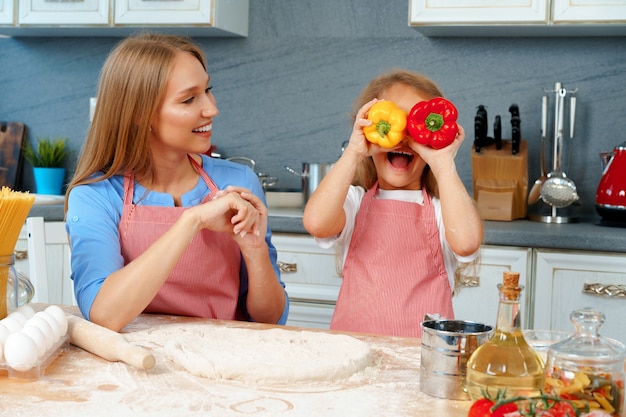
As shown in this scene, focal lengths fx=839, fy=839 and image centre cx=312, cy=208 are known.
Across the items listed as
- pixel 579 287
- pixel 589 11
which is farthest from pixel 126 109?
pixel 589 11

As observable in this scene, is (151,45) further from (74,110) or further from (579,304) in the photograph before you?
(74,110)

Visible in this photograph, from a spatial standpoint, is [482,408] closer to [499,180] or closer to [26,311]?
[26,311]

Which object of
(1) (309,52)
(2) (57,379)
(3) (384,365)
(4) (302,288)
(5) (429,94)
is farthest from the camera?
(1) (309,52)

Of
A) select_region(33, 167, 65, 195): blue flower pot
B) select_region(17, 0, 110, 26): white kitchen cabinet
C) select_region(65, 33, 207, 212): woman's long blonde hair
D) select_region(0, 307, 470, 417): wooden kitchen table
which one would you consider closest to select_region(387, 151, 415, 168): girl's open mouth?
select_region(65, 33, 207, 212): woman's long blonde hair

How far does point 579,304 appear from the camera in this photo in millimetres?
2508

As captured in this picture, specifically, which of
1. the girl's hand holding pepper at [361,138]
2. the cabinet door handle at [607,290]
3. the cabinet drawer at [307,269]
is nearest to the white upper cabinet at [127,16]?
the cabinet drawer at [307,269]

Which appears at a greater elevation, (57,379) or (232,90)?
(232,90)

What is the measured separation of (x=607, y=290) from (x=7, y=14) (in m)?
2.44

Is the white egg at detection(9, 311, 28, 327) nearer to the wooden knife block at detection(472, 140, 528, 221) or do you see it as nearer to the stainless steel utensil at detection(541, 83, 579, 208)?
the wooden knife block at detection(472, 140, 528, 221)

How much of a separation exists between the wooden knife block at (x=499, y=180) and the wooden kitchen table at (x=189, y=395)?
67.2 inches

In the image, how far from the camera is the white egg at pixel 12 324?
3.92 feet

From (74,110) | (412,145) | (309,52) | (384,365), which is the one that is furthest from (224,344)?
(74,110)

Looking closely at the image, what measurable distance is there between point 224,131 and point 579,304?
1.61 meters

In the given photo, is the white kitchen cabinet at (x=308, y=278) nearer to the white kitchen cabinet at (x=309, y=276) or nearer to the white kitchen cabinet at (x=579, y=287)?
the white kitchen cabinet at (x=309, y=276)
